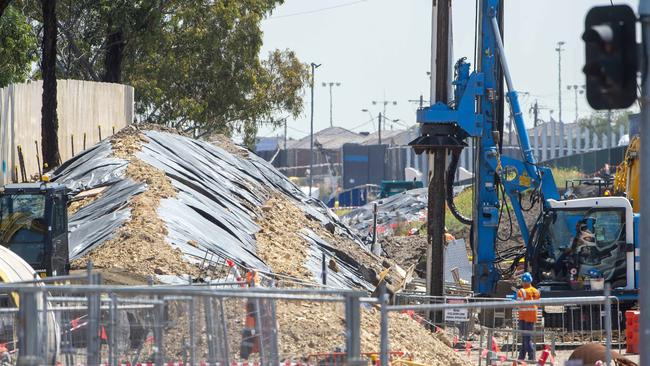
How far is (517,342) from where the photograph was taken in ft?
55.4

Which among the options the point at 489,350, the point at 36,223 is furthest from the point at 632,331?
the point at 36,223

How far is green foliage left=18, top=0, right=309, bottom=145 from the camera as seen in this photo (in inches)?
1986

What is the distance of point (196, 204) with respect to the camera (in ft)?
87.5

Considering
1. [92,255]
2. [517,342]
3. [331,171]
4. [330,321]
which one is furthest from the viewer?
[331,171]

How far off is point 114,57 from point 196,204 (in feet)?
75.7

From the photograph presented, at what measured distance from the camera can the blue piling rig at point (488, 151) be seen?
23.4 m

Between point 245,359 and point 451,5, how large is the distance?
42.5ft

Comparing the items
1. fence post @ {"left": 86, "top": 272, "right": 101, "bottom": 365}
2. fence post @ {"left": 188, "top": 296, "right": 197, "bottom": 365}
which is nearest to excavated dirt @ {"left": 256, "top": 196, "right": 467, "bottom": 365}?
fence post @ {"left": 188, "top": 296, "right": 197, "bottom": 365}

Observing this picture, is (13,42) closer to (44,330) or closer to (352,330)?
(44,330)

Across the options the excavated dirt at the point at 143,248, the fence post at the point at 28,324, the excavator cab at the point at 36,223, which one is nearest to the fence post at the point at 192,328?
the fence post at the point at 28,324

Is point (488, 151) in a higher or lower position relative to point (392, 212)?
higher

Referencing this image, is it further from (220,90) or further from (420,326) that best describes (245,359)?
(220,90)

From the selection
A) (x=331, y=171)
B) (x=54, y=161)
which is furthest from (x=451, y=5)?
(x=331, y=171)

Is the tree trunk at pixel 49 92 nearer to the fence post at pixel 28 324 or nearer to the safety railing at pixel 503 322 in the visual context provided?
the safety railing at pixel 503 322
